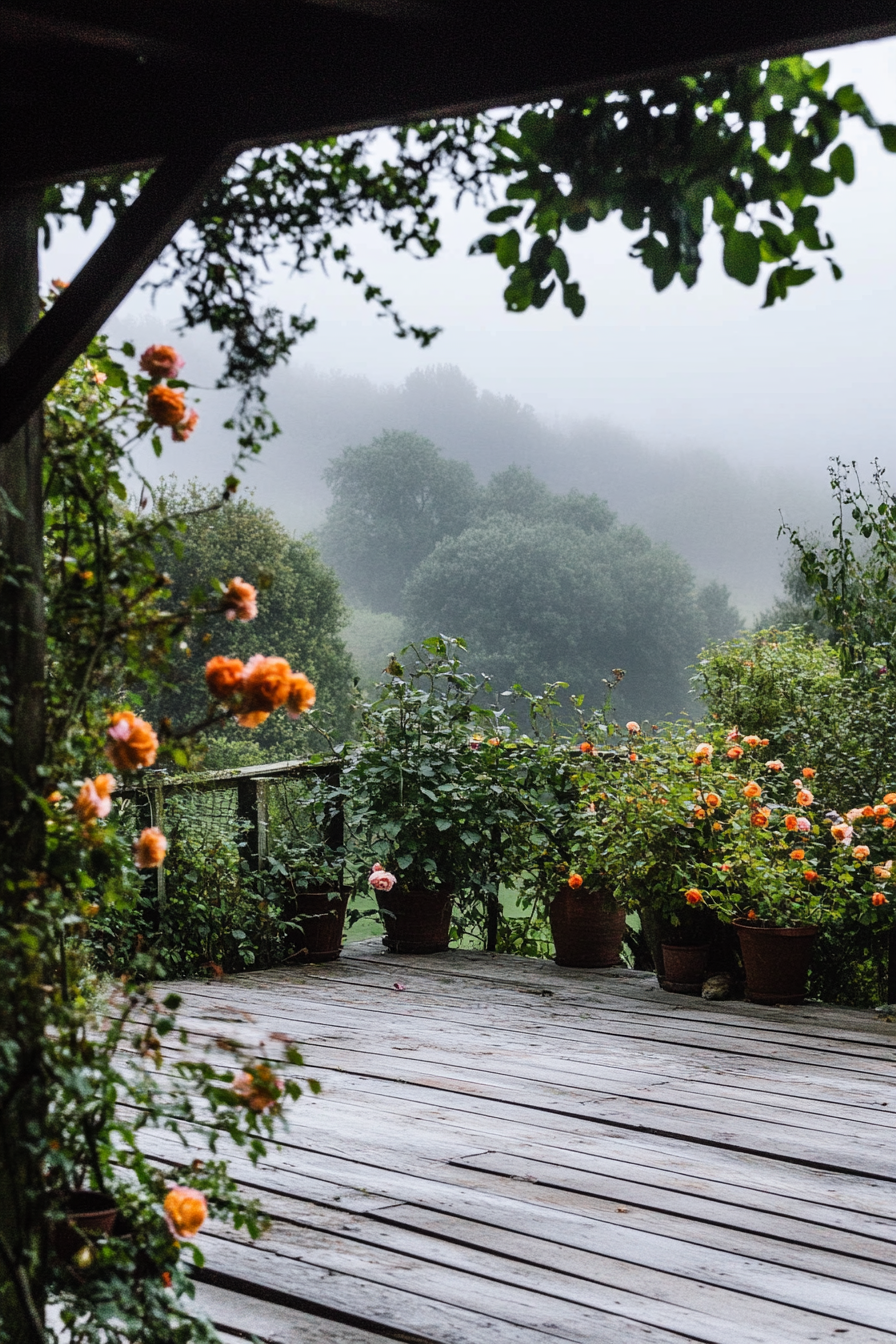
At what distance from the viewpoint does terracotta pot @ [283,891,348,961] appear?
5.04 metres

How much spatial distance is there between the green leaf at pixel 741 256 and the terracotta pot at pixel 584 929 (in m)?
3.61

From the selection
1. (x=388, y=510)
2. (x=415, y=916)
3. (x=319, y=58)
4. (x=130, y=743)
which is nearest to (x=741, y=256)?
(x=319, y=58)

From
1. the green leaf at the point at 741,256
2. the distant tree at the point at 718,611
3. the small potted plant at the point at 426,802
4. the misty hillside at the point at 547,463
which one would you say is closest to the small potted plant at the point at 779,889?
the small potted plant at the point at 426,802

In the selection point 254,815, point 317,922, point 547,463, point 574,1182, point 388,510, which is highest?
point 547,463

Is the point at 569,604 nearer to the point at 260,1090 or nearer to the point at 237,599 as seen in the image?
the point at 237,599

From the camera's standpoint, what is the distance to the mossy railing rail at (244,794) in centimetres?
470

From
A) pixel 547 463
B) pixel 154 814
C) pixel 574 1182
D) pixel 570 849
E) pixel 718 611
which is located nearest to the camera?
pixel 574 1182

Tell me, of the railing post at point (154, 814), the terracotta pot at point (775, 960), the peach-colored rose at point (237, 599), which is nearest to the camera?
the peach-colored rose at point (237, 599)

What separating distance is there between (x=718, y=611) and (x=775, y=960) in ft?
114

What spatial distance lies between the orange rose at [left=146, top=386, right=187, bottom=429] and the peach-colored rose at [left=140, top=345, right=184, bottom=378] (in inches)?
0.9

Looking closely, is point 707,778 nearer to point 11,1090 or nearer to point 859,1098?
point 859,1098

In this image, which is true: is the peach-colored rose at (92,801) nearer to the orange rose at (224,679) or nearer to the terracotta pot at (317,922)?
the orange rose at (224,679)

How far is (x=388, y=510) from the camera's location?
39.3 metres

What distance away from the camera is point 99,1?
4.46 ft
